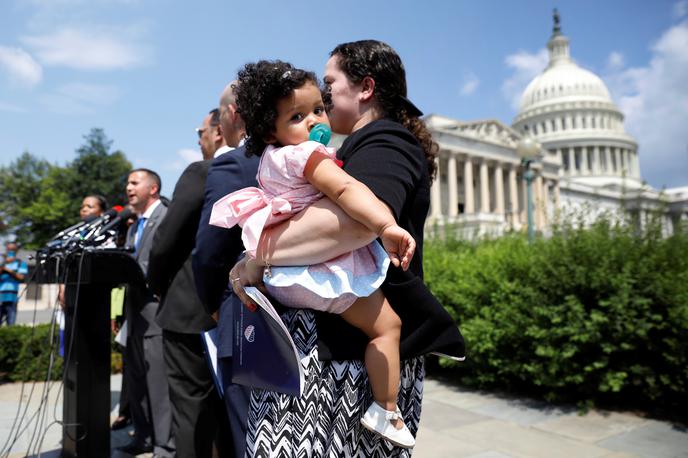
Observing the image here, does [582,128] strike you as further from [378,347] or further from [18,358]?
[378,347]

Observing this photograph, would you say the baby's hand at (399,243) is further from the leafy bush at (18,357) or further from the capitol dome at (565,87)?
the capitol dome at (565,87)

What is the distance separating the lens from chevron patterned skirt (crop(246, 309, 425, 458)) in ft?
5.59

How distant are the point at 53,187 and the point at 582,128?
80420 mm

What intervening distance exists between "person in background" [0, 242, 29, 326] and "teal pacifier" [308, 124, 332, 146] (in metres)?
12.7

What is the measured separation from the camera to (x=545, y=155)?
235 ft

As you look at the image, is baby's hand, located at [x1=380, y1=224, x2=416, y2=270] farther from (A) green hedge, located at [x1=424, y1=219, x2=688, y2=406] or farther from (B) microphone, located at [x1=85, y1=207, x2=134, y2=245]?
(A) green hedge, located at [x1=424, y1=219, x2=688, y2=406]

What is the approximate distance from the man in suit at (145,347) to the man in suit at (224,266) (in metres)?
1.43

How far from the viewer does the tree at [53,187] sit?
155ft

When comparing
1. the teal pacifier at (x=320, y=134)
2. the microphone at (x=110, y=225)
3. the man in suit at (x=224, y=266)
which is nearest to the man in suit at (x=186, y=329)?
the man in suit at (x=224, y=266)

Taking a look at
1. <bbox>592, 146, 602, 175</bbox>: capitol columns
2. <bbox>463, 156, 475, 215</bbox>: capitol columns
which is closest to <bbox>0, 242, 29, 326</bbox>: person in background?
<bbox>463, 156, 475, 215</bbox>: capitol columns

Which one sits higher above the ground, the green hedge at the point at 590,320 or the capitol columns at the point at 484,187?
the capitol columns at the point at 484,187

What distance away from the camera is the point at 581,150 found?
295 ft

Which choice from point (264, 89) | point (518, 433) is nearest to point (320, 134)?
point (264, 89)

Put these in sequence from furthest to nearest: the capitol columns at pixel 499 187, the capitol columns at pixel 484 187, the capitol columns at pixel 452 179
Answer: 1. the capitol columns at pixel 499 187
2. the capitol columns at pixel 484 187
3. the capitol columns at pixel 452 179
